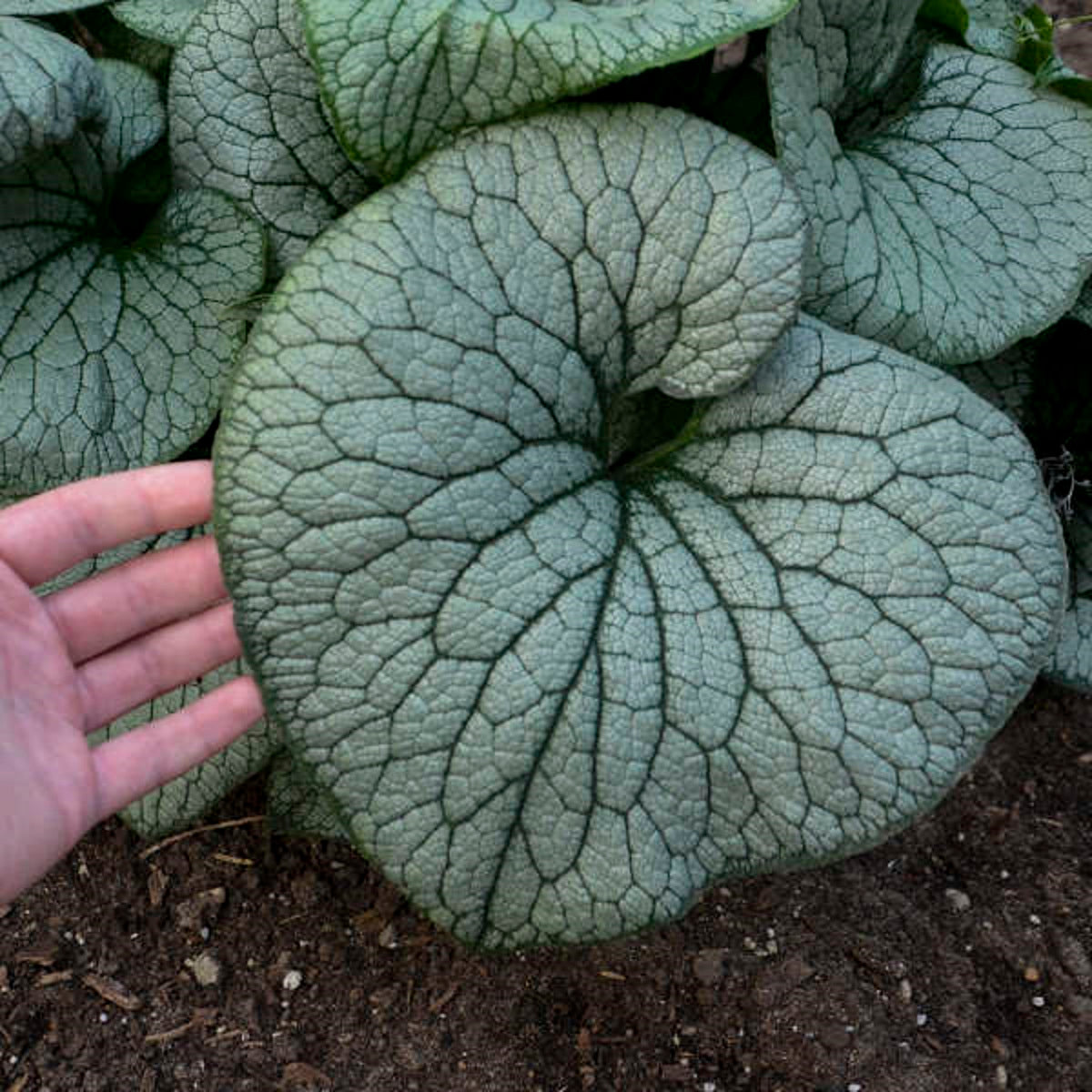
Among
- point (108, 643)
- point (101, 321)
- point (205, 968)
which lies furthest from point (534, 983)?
point (101, 321)

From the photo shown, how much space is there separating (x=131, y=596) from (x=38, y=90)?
0.60 metres

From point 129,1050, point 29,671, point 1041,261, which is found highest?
point 1041,261

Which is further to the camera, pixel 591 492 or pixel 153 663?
pixel 153 663

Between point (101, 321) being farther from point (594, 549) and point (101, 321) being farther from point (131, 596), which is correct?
point (594, 549)

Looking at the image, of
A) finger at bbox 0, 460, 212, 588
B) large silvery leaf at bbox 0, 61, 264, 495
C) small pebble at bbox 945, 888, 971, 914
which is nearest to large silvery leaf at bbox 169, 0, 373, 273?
large silvery leaf at bbox 0, 61, 264, 495

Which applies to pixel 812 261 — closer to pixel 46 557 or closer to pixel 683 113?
pixel 683 113

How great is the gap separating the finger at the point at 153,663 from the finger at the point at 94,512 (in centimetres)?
13

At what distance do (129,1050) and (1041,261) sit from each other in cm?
171

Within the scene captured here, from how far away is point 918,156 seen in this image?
166cm

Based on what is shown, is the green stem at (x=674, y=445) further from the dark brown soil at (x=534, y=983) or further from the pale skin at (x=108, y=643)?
the dark brown soil at (x=534, y=983)

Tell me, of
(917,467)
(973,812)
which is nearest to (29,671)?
(917,467)

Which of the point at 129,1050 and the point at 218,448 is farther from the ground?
the point at 218,448

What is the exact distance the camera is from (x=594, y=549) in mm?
1253

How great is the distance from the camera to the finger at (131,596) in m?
1.44
